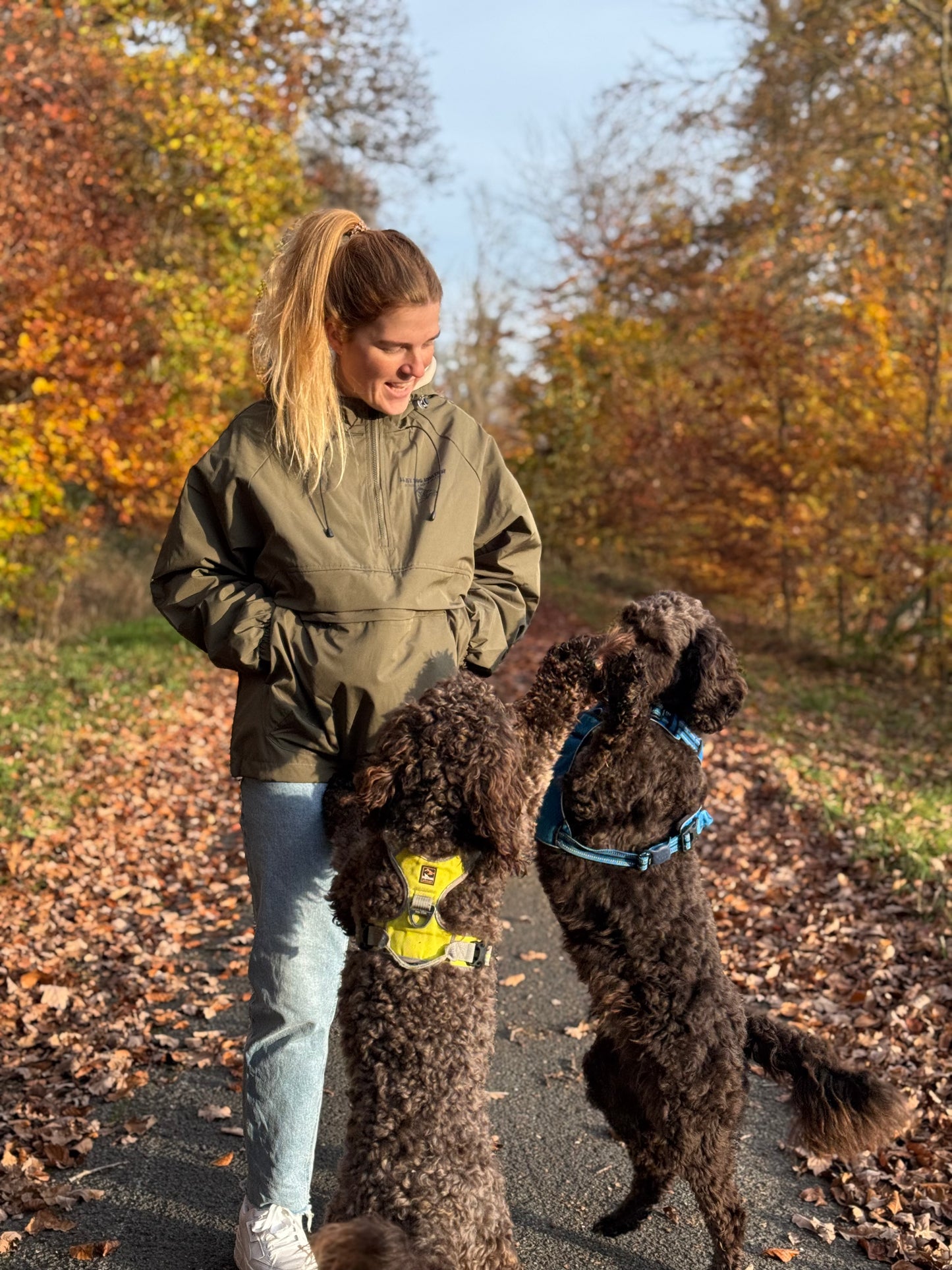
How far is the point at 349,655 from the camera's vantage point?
295 cm

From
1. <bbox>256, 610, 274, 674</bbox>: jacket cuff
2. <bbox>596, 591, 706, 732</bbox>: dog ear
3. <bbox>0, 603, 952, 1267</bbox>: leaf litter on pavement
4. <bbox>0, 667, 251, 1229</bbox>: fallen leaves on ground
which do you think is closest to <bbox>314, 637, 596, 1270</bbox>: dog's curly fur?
<bbox>256, 610, 274, 674</bbox>: jacket cuff

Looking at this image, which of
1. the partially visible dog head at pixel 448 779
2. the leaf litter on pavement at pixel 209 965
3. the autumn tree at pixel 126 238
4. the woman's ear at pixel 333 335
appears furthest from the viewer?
the autumn tree at pixel 126 238

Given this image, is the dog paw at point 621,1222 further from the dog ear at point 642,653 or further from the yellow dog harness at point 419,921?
the dog ear at point 642,653

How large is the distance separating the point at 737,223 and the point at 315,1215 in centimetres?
1920

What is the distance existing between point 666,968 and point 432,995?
0.87 m

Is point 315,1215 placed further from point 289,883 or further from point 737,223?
point 737,223

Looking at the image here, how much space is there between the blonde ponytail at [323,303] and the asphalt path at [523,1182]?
2.64m

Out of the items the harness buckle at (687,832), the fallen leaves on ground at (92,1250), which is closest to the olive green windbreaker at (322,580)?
the harness buckle at (687,832)

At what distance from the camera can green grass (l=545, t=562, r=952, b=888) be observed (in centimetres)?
761

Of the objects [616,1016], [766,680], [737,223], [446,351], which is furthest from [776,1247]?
[446,351]

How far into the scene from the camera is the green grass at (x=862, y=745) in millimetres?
7613

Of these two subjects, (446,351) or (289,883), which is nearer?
(289,883)

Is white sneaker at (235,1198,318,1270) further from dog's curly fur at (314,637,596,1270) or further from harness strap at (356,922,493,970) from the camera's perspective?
harness strap at (356,922,493,970)

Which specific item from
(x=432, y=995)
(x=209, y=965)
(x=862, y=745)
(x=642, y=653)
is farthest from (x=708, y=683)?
A: (x=862, y=745)
